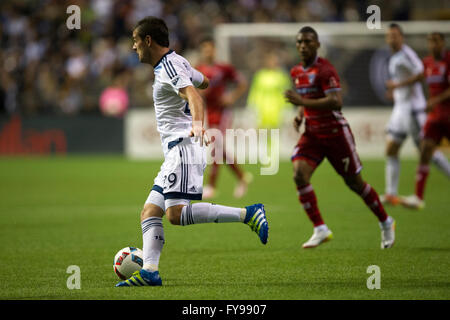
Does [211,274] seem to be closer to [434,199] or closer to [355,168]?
[355,168]

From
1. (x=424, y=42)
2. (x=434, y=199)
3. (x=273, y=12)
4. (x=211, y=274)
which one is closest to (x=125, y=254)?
(x=211, y=274)

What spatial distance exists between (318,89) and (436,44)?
386 centimetres

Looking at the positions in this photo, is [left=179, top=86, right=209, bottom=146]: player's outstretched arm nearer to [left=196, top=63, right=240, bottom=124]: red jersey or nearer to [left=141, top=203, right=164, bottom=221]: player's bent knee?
[left=141, top=203, right=164, bottom=221]: player's bent knee

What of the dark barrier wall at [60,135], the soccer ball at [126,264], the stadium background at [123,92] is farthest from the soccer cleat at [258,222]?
the dark barrier wall at [60,135]

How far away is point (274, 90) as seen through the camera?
19016 mm

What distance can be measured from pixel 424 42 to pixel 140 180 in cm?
913

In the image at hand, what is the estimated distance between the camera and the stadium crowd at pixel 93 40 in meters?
22.9

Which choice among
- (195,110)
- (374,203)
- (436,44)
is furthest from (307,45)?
(436,44)

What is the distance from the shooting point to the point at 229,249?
787cm

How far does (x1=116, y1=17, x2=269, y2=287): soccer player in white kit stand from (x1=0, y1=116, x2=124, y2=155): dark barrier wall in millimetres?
16119

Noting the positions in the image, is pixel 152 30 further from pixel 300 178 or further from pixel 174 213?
pixel 300 178

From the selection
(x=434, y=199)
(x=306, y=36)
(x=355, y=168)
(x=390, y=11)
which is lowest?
(x=434, y=199)

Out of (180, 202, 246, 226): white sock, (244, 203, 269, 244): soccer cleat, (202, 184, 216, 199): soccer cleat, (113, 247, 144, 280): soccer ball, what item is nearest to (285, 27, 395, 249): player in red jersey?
(244, 203, 269, 244): soccer cleat
